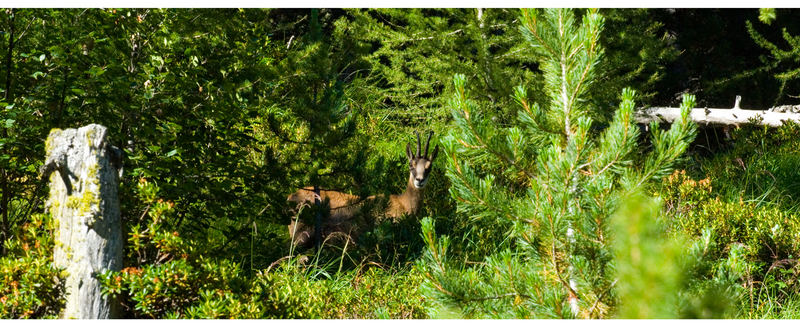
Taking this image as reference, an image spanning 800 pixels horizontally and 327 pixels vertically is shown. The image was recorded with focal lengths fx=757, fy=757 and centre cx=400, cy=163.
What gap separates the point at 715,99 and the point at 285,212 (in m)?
8.11

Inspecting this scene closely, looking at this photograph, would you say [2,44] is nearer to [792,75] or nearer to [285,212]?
[285,212]

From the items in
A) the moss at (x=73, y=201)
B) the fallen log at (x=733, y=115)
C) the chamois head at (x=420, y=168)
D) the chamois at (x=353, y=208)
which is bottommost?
the chamois at (x=353, y=208)

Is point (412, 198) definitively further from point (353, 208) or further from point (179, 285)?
point (179, 285)

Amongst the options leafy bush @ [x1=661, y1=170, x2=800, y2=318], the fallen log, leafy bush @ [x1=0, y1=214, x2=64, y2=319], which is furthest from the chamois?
the fallen log

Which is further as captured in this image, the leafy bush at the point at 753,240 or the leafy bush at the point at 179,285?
the leafy bush at the point at 753,240

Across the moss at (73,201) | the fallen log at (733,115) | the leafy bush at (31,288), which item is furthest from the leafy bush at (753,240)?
the leafy bush at (31,288)

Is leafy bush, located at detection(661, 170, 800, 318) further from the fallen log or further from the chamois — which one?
the fallen log

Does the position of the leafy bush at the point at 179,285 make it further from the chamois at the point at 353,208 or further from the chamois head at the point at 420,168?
the chamois head at the point at 420,168

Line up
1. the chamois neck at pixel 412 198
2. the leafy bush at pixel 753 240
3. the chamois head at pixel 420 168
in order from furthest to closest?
the chamois neck at pixel 412 198 < the chamois head at pixel 420 168 < the leafy bush at pixel 753 240

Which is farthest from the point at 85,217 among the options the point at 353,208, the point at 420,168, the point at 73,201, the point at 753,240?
the point at 753,240

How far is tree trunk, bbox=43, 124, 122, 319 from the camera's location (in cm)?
353

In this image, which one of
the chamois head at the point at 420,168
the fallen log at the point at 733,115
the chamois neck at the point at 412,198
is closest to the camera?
the chamois head at the point at 420,168

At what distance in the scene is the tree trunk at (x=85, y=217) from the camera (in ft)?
11.6

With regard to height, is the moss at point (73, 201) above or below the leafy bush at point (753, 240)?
above
